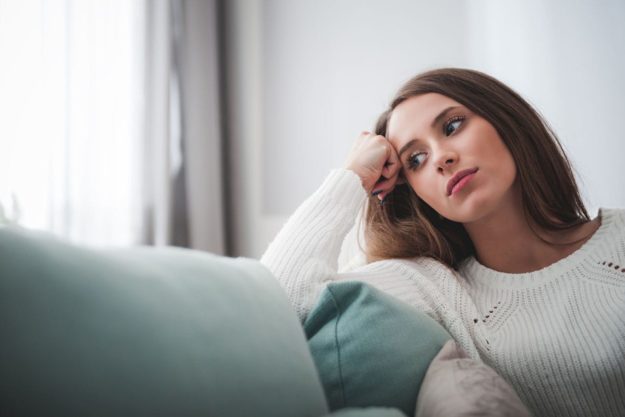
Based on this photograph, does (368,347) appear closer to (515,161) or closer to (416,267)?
(416,267)

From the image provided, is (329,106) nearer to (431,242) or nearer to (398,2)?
(398,2)

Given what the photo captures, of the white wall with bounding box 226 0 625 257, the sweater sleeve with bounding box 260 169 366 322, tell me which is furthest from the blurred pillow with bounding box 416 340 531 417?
the white wall with bounding box 226 0 625 257

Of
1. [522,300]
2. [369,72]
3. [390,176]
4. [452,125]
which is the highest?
[369,72]

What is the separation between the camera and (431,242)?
117cm

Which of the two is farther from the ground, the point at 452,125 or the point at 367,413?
the point at 452,125

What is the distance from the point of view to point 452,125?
1.04 meters

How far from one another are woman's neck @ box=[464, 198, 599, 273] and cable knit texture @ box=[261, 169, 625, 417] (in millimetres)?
43

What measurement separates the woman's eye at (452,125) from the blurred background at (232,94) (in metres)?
0.68

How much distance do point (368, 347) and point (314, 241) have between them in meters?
0.36

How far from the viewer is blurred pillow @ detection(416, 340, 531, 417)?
0.53 m

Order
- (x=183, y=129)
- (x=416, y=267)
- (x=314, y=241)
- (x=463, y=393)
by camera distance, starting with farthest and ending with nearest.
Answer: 1. (x=183, y=129)
2. (x=416, y=267)
3. (x=314, y=241)
4. (x=463, y=393)

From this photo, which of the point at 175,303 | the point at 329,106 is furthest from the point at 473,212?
the point at 329,106

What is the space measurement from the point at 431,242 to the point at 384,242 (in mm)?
113

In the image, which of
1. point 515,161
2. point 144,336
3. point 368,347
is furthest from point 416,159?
point 144,336
